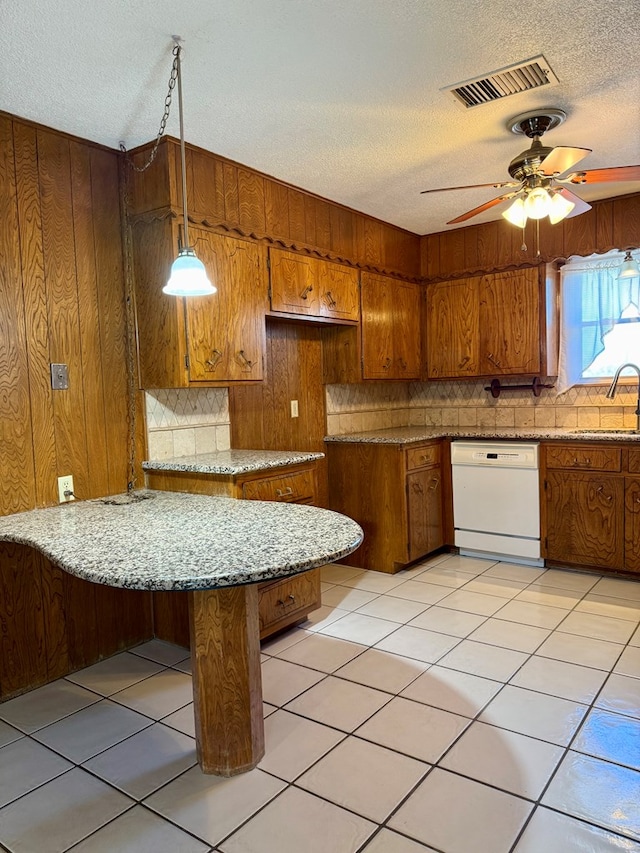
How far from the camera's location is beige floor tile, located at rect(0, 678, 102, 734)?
87.8 inches

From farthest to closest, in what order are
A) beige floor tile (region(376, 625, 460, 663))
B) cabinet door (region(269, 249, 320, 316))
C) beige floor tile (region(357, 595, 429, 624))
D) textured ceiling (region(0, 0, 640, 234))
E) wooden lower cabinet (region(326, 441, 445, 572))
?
wooden lower cabinet (region(326, 441, 445, 572)) → cabinet door (region(269, 249, 320, 316)) → beige floor tile (region(357, 595, 429, 624)) → beige floor tile (region(376, 625, 460, 663)) → textured ceiling (region(0, 0, 640, 234))

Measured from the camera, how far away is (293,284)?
11.0 ft

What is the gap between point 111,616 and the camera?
279 centimetres

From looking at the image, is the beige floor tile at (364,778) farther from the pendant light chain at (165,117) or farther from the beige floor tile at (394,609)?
the pendant light chain at (165,117)

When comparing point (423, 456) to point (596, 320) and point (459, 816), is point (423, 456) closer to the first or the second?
point (596, 320)

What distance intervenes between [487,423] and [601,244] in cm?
151

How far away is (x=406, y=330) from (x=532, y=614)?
2.27 meters

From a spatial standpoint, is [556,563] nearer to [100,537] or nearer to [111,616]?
[111,616]

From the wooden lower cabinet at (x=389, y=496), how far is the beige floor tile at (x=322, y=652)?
42.2 inches

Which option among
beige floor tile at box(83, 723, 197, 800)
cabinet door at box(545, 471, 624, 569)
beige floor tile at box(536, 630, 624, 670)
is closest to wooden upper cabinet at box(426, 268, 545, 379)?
cabinet door at box(545, 471, 624, 569)

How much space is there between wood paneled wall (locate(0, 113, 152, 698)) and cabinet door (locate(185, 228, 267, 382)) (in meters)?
0.40

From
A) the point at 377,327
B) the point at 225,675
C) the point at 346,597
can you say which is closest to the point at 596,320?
the point at 377,327

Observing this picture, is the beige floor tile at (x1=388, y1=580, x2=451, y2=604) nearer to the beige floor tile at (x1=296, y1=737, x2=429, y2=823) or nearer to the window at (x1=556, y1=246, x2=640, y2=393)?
the beige floor tile at (x1=296, y1=737, x2=429, y2=823)

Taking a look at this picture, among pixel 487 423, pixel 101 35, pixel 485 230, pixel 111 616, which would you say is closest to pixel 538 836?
pixel 111 616
